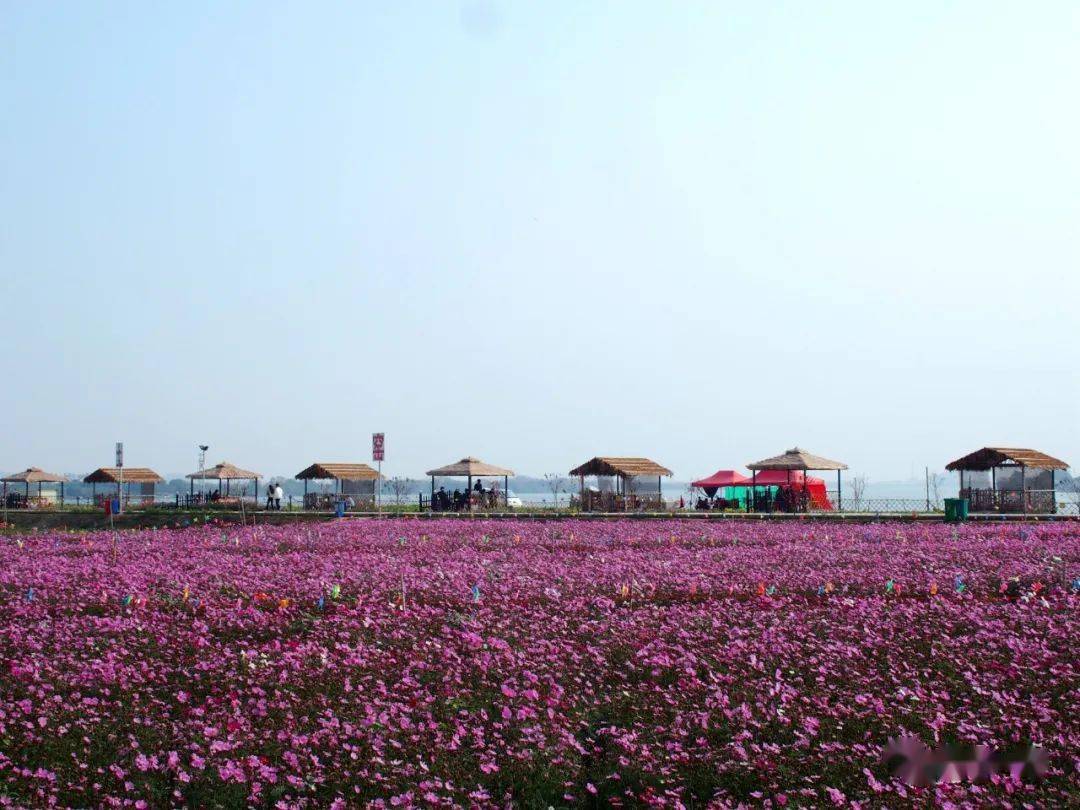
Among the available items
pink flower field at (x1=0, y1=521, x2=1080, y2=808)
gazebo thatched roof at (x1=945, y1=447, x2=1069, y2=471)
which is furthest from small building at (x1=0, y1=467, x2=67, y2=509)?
gazebo thatched roof at (x1=945, y1=447, x2=1069, y2=471)

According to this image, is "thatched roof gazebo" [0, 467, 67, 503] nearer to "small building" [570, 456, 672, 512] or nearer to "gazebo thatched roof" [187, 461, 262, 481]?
"gazebo thatched roof" [187, 461, 262, 481]

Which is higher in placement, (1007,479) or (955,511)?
(1007,479)

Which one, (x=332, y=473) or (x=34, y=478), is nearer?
(x=332, y=473)

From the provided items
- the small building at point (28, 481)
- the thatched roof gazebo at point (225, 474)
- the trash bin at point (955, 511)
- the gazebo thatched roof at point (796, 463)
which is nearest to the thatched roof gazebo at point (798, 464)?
the gazebo thatched roof at point (796, 463)

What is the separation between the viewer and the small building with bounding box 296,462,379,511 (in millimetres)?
47438

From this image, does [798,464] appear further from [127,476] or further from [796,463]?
[127,476]

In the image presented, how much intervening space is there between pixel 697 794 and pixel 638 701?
203cm

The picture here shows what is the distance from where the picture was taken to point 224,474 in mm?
53875

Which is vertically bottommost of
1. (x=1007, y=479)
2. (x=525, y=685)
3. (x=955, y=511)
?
(x=525, y=685)

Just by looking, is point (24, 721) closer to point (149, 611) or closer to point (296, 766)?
point (296, 766)

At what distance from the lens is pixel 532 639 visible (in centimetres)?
1128

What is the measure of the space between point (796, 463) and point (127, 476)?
3475 cm

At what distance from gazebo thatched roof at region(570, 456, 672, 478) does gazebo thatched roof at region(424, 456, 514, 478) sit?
12.2ft

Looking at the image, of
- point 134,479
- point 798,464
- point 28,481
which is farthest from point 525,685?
point 28,481
